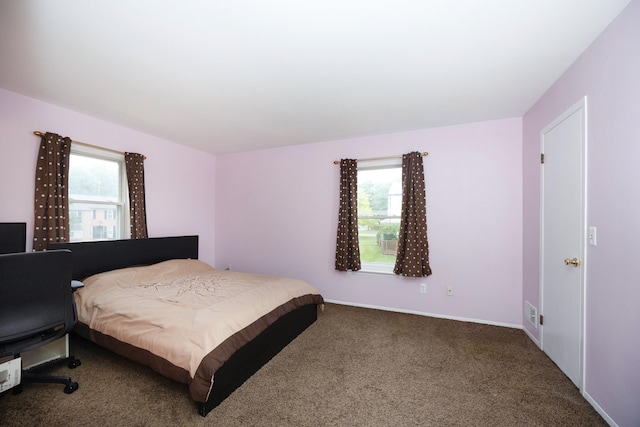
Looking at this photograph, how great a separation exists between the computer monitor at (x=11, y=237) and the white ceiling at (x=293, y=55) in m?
Answer: 1.25

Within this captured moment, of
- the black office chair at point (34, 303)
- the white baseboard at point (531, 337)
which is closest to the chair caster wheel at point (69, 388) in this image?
the black office chair at point (34, 303)

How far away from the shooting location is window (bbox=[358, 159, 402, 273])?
12.0 ft

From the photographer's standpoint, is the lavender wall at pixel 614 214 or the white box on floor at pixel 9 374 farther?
the white box on floor at pixel 9 374

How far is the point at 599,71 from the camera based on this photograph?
5.52 ft

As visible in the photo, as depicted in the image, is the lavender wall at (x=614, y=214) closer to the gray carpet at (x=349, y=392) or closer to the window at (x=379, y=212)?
the gray carpet at (x=349, y=392)

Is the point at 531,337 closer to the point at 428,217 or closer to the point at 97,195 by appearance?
the point at 428,217

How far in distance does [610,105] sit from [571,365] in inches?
72.7

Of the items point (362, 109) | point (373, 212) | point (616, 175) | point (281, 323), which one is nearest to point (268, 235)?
point (373, 212)

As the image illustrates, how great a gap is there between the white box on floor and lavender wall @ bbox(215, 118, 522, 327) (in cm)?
279

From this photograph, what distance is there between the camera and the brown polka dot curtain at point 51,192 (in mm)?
2574

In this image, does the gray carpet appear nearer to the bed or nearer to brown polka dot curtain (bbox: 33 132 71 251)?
the bed

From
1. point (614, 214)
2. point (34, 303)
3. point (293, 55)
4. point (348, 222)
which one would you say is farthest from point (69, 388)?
point (614, 214)

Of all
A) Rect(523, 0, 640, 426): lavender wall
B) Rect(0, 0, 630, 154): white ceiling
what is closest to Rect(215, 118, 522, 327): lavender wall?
Rect(0, 0, 630, 154): white ceiling

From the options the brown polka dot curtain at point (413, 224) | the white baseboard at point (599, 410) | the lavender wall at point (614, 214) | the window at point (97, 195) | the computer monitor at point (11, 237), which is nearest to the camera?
the lavender wall at point (614, 214)
